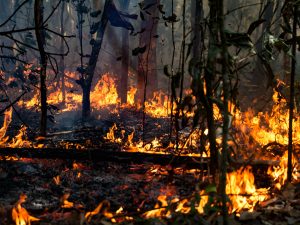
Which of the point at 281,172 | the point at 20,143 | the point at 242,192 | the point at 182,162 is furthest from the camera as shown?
the point at 20,143

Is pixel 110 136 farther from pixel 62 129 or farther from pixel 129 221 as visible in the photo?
pixel 129 221

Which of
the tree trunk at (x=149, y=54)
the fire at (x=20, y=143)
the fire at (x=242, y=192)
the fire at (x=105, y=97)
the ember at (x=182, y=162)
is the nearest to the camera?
the ember at (x=182, y=162)

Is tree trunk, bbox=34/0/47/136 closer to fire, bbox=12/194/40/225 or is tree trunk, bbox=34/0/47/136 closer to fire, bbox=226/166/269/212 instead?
fire, bbox=12/194/40/225

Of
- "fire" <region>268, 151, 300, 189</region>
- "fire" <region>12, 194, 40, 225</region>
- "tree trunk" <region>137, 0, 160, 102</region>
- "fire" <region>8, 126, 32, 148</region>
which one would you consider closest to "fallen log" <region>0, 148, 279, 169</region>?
"fire" <region>8, 126, 32, 148</region>

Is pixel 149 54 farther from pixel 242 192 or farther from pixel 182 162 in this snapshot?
pixel 242 192

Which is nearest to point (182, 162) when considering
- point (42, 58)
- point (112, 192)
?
point (112, 192)

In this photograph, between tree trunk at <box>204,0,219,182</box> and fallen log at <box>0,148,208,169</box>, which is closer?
tree trunk at <box>204,0,219,182</box>

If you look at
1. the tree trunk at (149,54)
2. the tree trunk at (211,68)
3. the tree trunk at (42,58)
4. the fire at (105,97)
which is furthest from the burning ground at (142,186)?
the fire at (105,97)

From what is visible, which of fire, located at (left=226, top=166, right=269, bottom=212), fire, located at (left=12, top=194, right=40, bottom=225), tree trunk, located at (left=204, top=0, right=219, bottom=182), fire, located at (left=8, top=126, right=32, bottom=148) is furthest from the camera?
fire, located at (left=8, top=126, right=32, bottom=148)

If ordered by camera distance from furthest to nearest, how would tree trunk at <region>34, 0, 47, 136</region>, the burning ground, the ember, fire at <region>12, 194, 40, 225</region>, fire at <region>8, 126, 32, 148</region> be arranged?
1. fire at <region>8, 126, 32, 148</region>
2. tree trunk at <region>34, 0, 47, 136</region>
3. the burning ground
4. fire at <region>12, 194, 40, 225</region>
5. the ember

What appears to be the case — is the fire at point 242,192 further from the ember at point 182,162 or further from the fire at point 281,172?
the fire at point 281,172

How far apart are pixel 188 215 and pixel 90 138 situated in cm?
453

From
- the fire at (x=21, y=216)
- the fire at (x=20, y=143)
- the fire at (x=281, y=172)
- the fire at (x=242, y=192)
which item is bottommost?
the fire at (x=21, y=216)

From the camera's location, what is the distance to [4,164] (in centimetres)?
479
